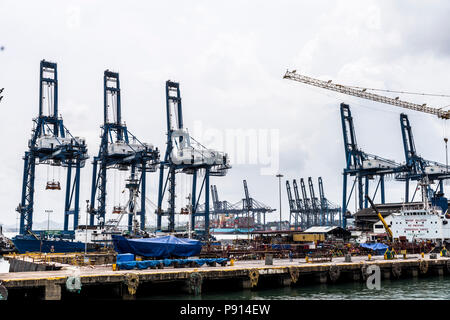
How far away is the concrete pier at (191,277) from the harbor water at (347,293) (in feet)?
3.43

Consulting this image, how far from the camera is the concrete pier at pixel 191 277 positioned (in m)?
30.4

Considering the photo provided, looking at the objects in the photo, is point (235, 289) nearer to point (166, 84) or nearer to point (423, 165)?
point (166, 84)

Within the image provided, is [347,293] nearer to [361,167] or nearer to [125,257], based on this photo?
[125,257]

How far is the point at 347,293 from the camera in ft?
124

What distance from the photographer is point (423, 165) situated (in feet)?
431

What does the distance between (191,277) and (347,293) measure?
12.7 meters

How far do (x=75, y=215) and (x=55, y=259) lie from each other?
50633 mm

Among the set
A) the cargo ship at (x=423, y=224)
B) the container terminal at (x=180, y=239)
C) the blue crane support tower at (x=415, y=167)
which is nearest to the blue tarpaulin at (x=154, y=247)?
the container terminal at (x=180, y=239)

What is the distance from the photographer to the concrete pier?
30.4 meters

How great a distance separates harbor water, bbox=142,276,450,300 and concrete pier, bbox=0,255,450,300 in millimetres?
1045

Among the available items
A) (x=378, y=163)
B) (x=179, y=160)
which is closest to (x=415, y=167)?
(x=378, y=163)

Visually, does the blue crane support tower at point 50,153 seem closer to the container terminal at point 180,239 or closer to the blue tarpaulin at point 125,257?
the container terminal at point 180,239
